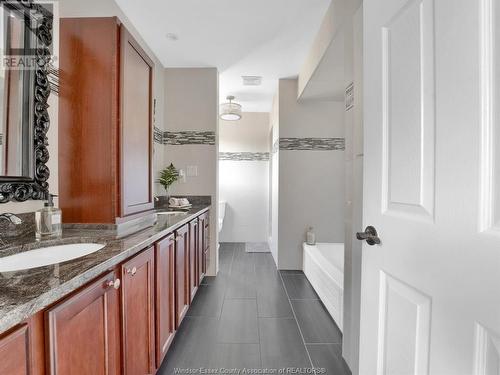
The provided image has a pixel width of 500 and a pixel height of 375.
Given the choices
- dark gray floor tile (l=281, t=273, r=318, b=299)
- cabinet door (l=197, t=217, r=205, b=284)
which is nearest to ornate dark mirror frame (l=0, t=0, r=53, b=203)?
cabinet door (l=197, t=217, r=205, b=284)

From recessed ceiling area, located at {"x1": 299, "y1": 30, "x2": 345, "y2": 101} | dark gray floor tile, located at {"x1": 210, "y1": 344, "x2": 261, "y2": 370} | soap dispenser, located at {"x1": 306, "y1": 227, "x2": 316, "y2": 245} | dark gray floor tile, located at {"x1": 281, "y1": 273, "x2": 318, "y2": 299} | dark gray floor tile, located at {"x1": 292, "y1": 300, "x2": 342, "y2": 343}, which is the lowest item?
dark gray floor tile, located at {"x1": 210, "y1": 344, "x2": 261, "y2": 370}

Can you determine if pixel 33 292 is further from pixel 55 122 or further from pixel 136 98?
pixel 136 98

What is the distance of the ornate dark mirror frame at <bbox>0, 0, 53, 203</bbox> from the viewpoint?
3.61 ft

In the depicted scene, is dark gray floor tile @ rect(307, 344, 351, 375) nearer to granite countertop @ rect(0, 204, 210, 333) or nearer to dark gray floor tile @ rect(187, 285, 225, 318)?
dark gray floor tile @ rect(187, 285, 225, 318)

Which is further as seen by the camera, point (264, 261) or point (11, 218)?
point (264, 261)

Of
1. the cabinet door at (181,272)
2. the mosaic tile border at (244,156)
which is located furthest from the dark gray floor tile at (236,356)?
the mosaic tile border at (244,156)

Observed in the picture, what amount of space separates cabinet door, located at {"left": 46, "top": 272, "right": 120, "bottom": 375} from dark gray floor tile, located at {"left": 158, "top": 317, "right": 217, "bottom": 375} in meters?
0.72

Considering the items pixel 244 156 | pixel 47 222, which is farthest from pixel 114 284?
pixel 244 156

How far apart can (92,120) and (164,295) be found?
102cm

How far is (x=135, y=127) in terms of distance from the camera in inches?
55.9

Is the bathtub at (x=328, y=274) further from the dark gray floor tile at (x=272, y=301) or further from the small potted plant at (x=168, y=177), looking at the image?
the small potted plant at (x=168, y=177)

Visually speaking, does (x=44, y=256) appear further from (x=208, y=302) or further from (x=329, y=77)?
(x=329, y=77)

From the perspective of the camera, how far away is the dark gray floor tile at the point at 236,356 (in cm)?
150

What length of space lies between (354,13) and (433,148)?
48.9 inches
